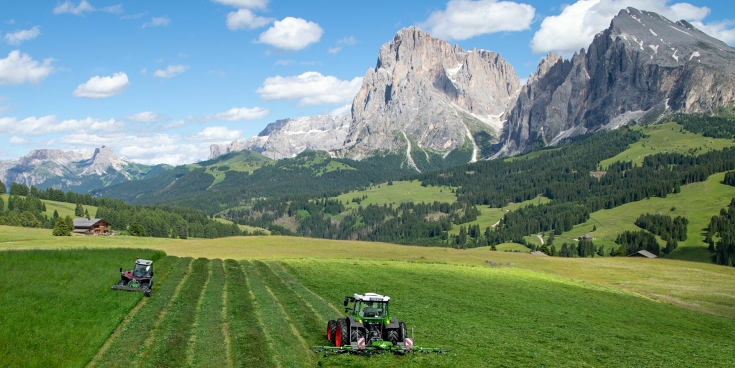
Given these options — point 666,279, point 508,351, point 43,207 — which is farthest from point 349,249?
point 43,207

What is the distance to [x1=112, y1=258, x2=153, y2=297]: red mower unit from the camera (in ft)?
142

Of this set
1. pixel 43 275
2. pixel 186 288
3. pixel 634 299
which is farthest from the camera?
pixel 634 299

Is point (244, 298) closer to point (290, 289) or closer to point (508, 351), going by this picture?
point (290, 289)

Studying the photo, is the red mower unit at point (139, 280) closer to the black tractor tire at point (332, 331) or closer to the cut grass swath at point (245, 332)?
the cut grass swath at point (245, 332)

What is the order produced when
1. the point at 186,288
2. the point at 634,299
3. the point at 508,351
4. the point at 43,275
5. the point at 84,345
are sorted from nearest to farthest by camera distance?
the point at 84,345
the point at 508,351
the point at 43,275
the point at 186,288
the point at 634,299

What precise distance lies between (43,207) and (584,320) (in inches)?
7843

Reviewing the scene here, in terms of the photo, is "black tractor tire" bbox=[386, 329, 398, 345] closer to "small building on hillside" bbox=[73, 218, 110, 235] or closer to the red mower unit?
the red mower unit

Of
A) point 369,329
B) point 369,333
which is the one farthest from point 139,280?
point 369,333

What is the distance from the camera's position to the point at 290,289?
1981 inches

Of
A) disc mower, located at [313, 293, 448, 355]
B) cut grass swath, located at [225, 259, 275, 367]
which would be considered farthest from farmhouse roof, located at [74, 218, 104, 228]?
disc mower, located at [313, 293, 448, 355]

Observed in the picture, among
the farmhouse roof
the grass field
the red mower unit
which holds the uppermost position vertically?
the farmhouse roof

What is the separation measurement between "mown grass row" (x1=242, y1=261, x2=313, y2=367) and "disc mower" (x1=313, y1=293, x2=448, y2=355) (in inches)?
55.7

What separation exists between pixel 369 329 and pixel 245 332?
7126 millimetres

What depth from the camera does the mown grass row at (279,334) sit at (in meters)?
26.1
